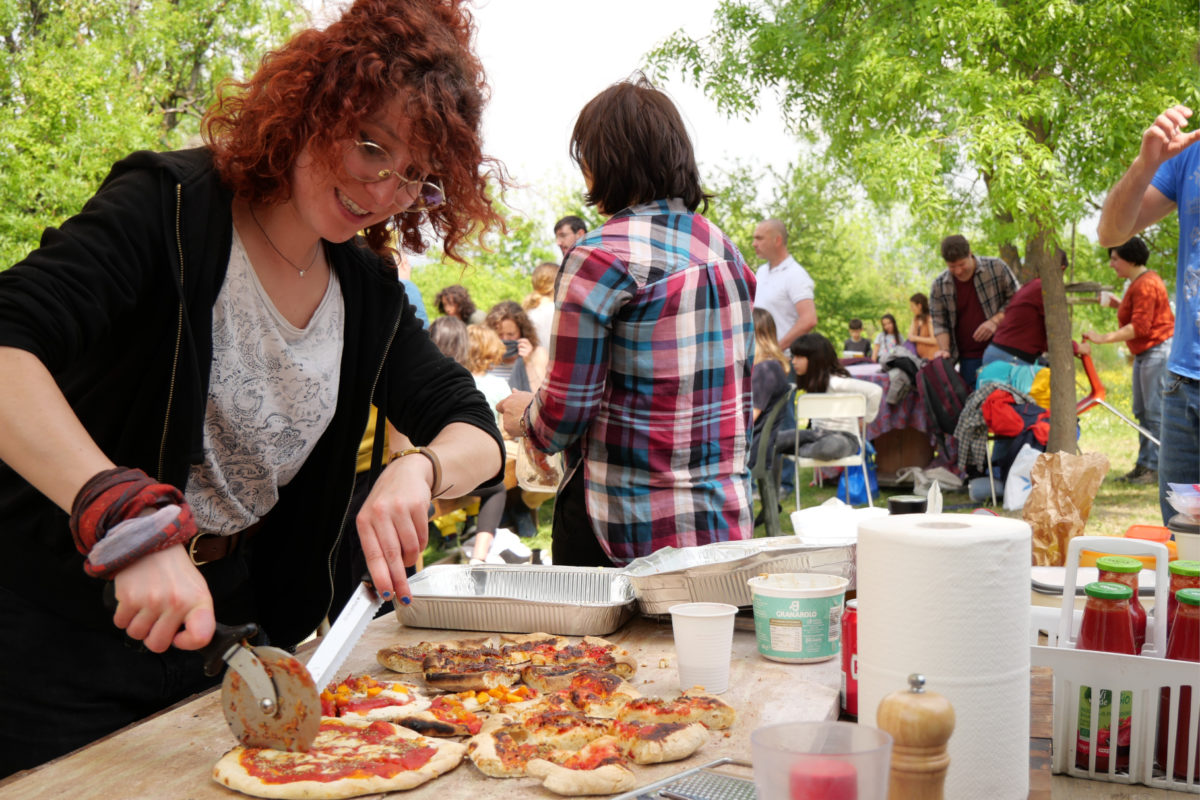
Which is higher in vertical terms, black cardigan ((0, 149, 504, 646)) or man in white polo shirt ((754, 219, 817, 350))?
man in white polo shirt ((754, 219, 817, 350))

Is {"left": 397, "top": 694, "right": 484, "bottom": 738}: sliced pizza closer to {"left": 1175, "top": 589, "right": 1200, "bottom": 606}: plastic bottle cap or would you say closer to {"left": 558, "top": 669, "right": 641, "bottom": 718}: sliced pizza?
{"left": 558, "top": 669, "right": 641, "bottom": 718}: sliced pizza

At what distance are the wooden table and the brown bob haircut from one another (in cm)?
120

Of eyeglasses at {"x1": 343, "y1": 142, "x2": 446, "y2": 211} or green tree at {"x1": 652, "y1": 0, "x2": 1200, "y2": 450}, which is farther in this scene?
green tree at {"x1": 652, "y1": 0, "x2": 1200, "y2": 450}

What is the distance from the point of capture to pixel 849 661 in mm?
1412

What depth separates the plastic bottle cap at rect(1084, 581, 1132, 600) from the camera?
4.80 feet

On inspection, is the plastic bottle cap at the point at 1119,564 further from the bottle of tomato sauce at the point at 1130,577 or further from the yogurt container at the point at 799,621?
the yogurt container at the point at 799,621

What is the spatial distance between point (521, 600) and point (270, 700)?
68cm

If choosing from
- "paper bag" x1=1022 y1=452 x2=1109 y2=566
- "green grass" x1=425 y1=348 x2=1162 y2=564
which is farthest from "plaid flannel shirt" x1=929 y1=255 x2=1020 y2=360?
"paper bag" x1=1022 y1=452 x2=1109 y2=566

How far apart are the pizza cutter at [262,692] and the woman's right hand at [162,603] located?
0.30 ft

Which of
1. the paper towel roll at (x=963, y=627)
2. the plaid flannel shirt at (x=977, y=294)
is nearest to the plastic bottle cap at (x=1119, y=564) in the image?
the paper towel roll at (x=963, y=627)

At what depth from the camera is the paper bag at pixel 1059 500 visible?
2.50 meters

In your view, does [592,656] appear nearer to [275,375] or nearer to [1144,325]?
[275,375]

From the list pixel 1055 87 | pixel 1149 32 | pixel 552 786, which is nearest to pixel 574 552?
pixel 552 786

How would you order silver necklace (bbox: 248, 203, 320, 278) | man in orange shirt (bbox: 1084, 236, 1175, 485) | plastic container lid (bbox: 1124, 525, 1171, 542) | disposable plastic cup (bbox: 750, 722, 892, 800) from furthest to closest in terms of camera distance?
man in orange shirt (bbox: 1084, 236, 1175, 485) < plastic container lid (bbox: 1124, 525, 1171, 542) < silver necklace (bbox: 248, 203, 320, 278) < disposable plastic cup (bbox: 750, 722, 892, 800)
